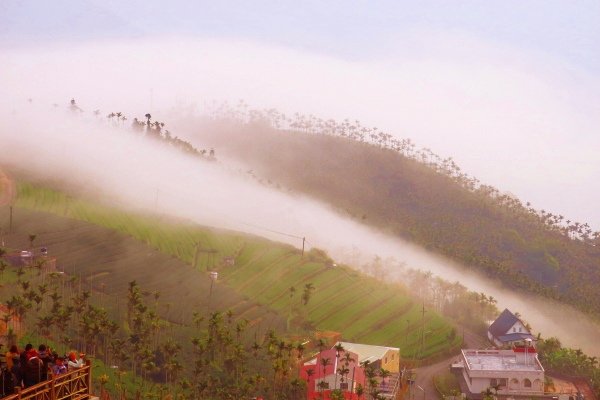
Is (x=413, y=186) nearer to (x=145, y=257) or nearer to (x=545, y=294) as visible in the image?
(x=545, y=294)

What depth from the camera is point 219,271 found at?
84938mm

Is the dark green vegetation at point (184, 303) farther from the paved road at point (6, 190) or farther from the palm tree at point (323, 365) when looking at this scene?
the palm tree at point (323, 365)

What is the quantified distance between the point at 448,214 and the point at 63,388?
139 m

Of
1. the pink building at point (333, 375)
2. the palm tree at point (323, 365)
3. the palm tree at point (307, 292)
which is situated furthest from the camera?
the palm tree at point (307, 292)

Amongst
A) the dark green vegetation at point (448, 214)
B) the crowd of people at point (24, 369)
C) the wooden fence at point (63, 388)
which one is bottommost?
the dark green vegetation at point (448, 214)

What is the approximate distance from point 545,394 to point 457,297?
27.4 m

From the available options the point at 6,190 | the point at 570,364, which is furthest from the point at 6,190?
the point at 570,364

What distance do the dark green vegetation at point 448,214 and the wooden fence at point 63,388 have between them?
9714 cm

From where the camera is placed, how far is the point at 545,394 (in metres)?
63.3

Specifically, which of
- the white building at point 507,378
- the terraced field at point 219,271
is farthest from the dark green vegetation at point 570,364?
the terraced field at point 219,271

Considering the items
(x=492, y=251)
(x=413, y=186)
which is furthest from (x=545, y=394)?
(x=413, y=186)

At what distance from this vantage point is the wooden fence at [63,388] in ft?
52.2

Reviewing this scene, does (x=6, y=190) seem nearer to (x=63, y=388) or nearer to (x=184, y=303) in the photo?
(x=184, y=303)

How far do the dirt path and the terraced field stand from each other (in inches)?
47.4
